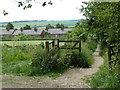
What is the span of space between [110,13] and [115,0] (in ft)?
1.11

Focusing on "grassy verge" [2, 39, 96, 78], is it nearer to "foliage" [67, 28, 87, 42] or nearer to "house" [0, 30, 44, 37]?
"house" [0, 30, 44, 37]

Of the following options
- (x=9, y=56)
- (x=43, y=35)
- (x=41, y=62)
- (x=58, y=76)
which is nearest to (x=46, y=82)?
(x=58, y=76)

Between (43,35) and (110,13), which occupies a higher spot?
(110,13)

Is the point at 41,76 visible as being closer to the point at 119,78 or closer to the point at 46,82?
the point at 46,82

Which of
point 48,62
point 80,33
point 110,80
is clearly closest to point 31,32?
point 48,62

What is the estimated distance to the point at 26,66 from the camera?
7148mm

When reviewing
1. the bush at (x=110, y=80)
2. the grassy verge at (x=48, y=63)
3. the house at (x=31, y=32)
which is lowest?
the grassy verge at (x=48, y=63)

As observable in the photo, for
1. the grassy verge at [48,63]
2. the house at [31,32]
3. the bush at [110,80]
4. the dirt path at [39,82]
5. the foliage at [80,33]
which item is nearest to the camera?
the bush at [110,80]

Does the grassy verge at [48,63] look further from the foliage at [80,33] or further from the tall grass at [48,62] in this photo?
the foliage at [80,33]

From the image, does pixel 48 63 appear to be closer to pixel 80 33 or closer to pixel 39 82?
pixel 39 82

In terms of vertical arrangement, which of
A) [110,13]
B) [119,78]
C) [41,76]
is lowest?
[41,76]

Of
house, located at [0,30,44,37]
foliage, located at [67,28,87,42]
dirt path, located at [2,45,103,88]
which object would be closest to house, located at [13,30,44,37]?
house, located at [0,30,44,37]

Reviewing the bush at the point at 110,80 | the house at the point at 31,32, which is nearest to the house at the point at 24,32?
the house at the point at 31,32

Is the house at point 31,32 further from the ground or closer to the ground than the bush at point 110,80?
further from the ground
